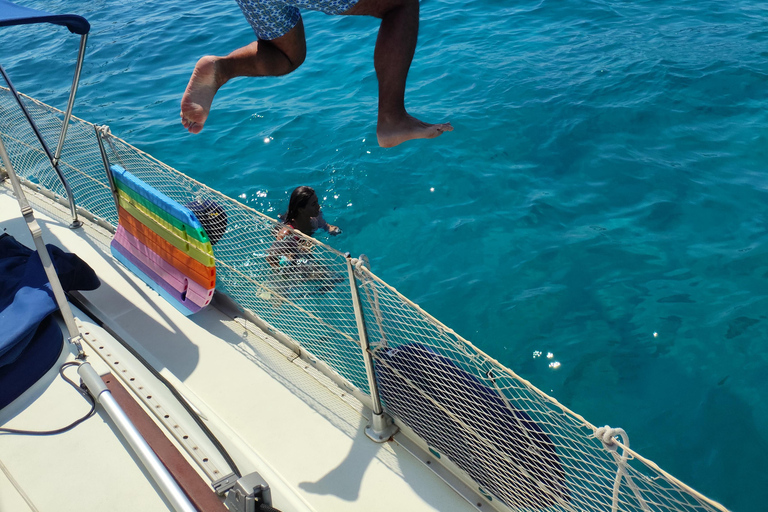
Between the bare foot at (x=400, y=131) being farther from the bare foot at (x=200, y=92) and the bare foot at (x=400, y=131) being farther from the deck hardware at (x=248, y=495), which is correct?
the deck hardware at (x=248, y=495)

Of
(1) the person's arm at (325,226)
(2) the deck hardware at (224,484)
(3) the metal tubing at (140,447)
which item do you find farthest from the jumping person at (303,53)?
(1) the person's arm at (325,226)

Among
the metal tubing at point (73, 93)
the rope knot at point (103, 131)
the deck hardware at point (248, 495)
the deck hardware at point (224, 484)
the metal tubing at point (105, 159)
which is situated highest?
the metal tubing at point (73, 93)

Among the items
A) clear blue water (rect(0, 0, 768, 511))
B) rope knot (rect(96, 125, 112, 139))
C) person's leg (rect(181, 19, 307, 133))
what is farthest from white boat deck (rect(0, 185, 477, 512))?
clear blue water (rect(0, 0, 768, 511))

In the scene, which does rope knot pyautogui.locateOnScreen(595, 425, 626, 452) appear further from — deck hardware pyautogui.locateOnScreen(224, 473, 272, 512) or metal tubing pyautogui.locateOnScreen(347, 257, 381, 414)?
deck hardware pyautogui.locateOnScreen(224, 473, 272, 512)

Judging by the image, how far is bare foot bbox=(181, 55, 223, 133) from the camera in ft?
9.82

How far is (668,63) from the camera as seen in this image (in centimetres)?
806

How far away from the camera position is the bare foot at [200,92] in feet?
9.82

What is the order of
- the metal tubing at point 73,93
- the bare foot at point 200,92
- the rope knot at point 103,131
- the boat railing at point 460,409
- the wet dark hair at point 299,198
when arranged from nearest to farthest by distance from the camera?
the boat railing at point 460,409 < the bare foot at point 200,92 < the metal tubing at point 73,93 < the rope knot at point 103,131 < the wet dark hair at point 299,198

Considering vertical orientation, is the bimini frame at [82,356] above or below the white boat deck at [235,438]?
above

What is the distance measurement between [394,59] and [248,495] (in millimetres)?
2012

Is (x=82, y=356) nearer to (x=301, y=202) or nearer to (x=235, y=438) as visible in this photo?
(x=235, y=438)

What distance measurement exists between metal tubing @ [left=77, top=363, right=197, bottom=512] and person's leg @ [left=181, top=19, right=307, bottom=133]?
1.37 meters

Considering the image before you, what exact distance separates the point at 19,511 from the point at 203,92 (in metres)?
2.18

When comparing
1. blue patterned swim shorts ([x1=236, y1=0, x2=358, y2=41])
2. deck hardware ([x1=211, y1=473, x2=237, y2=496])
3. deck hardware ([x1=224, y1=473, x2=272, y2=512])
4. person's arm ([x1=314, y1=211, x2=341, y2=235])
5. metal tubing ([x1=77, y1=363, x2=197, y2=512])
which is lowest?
person's arm ([x1=314, y1=211, x2=341, y2=235])
